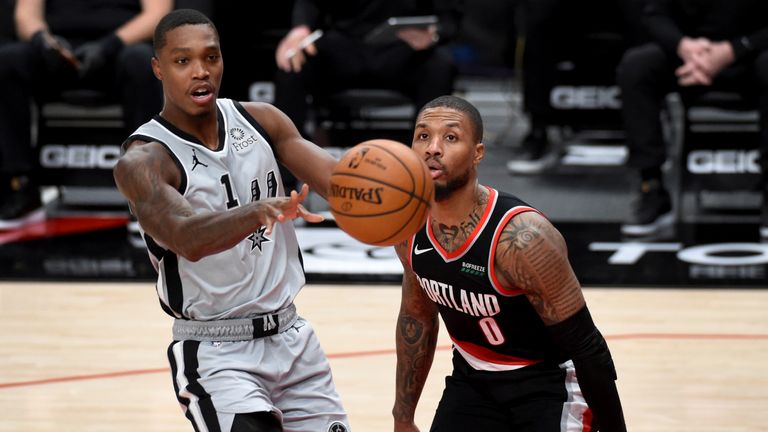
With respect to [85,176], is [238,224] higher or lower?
higher

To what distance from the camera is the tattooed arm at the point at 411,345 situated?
170 inches

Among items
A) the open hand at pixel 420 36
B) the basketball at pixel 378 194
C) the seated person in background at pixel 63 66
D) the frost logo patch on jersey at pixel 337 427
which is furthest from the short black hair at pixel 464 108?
the seated person in background at pixel 63 66

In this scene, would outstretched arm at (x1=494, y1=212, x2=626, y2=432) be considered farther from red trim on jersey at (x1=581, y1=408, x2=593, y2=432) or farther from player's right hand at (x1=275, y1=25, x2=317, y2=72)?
player's right hand at (x1=275, y1=25, x2=317, y2=72)

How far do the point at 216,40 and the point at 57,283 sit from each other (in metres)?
4.15

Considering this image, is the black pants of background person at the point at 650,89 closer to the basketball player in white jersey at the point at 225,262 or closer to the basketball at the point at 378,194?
the basketball player in white jersey at the point at 225,262

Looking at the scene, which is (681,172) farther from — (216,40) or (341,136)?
(216,40)

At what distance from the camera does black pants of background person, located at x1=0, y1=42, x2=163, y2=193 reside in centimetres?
868

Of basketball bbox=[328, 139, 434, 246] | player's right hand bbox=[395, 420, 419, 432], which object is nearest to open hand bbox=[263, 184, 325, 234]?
basketball bbox=[328, 139, 434, 246]

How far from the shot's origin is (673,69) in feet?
28.1

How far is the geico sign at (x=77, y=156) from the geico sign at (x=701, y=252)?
3.71 metres

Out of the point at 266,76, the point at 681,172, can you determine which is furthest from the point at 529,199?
the point at 266,76

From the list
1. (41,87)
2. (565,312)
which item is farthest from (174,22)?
(41,87)

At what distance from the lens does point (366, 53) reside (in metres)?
8.98

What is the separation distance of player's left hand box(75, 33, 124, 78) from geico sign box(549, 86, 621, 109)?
3472 millimetres
